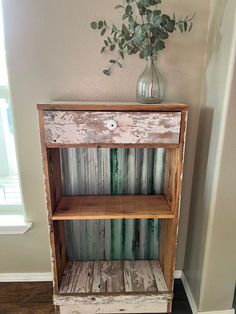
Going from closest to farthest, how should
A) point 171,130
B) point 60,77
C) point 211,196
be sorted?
point 171,130, point 211,196, point 60,77

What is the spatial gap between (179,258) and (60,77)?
1.37 meters

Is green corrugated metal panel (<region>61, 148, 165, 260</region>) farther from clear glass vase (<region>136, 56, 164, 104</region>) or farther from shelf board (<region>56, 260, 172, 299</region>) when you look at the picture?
clear glass vase (<region>136, 56, 164, 104</region>)

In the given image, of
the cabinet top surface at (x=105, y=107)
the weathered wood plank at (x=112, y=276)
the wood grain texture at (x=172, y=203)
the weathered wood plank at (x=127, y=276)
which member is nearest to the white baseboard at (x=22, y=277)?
the weathered wood plank at (x=112, y=276)

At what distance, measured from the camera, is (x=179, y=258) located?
61.2 inches

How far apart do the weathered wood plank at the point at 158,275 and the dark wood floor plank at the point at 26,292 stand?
2.18 feet

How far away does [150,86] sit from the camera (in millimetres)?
1074

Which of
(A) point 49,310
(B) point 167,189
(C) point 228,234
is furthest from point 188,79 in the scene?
(A) point 49,310

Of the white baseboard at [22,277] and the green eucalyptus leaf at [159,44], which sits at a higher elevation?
the green eucalyptus leaf at [159,44]

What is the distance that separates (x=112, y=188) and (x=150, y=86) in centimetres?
65

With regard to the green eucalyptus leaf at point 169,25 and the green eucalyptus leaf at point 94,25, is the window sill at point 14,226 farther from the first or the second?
the green eucalyptus leaf at point 169,25

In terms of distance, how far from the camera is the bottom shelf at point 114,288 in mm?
1248

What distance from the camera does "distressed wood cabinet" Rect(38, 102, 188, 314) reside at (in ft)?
3.23

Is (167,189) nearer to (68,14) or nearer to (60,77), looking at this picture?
(60,77)

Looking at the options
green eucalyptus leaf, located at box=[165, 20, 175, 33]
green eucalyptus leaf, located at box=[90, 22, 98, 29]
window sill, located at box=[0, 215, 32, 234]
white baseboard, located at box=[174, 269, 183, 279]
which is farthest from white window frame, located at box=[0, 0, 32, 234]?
white baseboard, located at box=[174, 269, 183, 279]
